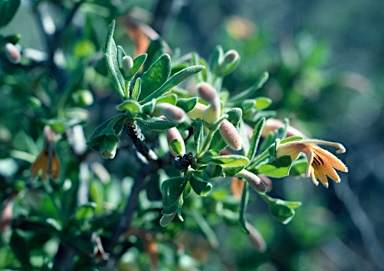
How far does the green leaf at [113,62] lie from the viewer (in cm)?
86

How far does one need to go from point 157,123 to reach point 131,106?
6 cm

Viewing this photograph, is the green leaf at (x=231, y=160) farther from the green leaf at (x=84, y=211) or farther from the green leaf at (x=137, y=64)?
the green leaf at (x=84, y=211)

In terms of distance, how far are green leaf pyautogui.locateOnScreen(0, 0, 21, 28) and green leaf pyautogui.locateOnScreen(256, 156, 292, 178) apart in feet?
2.26

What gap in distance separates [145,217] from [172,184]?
458mm

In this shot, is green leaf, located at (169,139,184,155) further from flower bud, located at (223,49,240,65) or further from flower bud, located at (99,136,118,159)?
flower bud, located at (223,49,240,65)

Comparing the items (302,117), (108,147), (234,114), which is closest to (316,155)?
(234,114)

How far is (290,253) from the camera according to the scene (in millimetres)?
2041

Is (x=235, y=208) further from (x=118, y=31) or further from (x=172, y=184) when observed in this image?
(x=118, y=31)

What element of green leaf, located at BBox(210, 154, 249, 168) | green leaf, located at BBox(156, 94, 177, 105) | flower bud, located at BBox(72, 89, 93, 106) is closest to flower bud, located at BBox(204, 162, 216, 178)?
green leaf, located at BBox(210, 154, 249, 168)

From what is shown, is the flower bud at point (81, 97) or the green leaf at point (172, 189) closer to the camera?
the green leaf at point (172, 189)

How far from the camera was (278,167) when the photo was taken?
0.97 m

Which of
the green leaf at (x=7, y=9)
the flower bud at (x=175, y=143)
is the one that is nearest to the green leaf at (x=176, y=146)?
the flower bud at (x=175, y=143)

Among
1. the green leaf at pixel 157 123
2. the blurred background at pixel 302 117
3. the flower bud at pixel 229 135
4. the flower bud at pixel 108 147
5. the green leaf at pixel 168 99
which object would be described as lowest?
the blurred background at pixel 302 117

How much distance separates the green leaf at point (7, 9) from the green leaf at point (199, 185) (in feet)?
1.99
